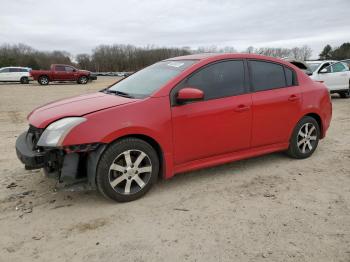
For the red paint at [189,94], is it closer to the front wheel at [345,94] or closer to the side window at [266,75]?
the side window at [266,75]

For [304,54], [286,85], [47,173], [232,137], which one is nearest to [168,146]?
[232,137]

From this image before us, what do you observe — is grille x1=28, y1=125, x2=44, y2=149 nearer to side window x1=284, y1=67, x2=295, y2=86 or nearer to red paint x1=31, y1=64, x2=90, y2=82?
side window x1=284, y1=67, x2=295, y2=86

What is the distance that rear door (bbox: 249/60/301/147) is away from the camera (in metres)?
4.48

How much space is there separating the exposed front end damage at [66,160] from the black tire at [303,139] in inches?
117

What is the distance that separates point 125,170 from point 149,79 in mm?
1342

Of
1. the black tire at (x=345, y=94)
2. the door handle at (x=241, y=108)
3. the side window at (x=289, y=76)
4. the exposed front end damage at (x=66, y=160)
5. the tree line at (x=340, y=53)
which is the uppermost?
the tree line at (x=340, y=53)

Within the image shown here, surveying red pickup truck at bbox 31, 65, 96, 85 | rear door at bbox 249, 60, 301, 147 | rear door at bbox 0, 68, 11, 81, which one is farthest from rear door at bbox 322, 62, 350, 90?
rear door at bbox 0, 68, 11, 81

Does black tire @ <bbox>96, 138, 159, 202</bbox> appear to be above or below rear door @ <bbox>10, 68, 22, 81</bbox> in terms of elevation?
below

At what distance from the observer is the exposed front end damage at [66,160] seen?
133 inches

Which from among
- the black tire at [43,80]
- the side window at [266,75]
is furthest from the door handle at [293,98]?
the black tire at [43,80]

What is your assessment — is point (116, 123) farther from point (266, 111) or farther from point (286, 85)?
point (286, 85)

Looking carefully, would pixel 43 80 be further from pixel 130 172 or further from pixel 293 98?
pixel 130 172

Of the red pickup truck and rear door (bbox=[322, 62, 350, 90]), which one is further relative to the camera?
the red pickup truck

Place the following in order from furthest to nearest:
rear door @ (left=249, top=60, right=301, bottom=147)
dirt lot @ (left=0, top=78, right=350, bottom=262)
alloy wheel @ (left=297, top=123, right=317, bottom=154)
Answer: alloy wheel @ (left=297, top=123, right=317, bottom=154) → rear door @ (left=249, top=60, right=301, bottom=147) → dirt lot @ (left=0, top=78, right=350, bottom=262)
